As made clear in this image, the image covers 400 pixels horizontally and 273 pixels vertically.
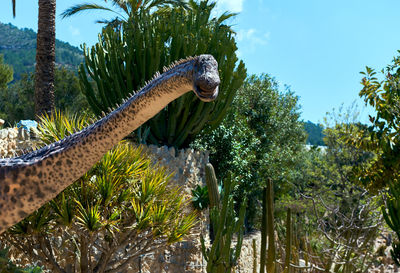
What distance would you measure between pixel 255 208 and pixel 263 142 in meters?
2.90

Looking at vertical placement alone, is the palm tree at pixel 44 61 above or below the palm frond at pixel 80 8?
below

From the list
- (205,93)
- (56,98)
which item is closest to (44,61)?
(205,93)

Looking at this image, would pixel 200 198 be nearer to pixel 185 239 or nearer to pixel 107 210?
pixel 185 239

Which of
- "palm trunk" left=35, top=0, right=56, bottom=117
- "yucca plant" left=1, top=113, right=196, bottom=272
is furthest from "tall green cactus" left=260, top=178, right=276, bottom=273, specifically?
"palm trunk" left=35, top=0, right=56, bottom=117

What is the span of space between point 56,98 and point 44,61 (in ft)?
34.6

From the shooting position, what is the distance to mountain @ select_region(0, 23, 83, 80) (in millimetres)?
54094

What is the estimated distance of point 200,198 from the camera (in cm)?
907

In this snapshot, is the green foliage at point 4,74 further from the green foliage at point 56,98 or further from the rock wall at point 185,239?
the rock wall at point 185,239

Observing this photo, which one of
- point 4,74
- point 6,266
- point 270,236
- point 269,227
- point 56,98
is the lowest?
point 6,266

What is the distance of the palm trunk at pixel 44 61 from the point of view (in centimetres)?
945

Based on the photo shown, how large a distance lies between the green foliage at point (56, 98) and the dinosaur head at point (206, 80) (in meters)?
17.2

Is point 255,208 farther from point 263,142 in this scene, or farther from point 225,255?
point 225,255

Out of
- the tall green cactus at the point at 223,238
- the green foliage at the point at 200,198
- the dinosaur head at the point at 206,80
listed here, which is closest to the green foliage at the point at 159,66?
the green foliage at the point at 200,198

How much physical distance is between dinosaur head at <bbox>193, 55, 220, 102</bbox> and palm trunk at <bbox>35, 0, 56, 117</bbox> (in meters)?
7.99
